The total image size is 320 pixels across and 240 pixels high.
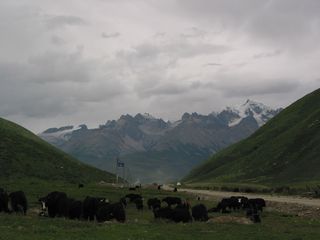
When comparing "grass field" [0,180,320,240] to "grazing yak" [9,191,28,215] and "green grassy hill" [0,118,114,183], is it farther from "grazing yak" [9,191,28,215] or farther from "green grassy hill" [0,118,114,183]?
"green grassy hill" [0,118,114,183]

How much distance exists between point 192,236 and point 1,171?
74.4m

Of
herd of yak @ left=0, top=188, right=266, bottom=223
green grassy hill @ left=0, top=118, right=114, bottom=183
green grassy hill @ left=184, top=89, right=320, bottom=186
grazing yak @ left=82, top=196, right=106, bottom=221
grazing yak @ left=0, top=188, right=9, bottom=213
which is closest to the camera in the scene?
herd of yak @ left=0, top=188, right=266, bottom=223

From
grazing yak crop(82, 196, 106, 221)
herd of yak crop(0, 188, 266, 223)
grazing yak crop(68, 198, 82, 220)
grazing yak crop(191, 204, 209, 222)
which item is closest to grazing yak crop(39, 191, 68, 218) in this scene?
herd of yak crop(0, 188, 266, 223)

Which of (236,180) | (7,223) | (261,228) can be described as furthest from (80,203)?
(236,180)

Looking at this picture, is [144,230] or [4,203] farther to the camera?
[4,203]

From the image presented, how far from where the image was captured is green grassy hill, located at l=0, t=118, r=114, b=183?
101m

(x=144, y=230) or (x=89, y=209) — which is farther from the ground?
(x=89, y=209)

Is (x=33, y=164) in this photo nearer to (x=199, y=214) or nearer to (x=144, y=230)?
(x=199, y=214)

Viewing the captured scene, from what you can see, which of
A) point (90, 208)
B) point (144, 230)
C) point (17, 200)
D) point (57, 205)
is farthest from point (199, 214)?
point (17, 200)

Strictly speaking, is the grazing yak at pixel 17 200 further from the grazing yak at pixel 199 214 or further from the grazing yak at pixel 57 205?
the grazing yak at pixel 199 214

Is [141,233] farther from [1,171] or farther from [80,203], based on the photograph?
[1,171]

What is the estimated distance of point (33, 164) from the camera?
356 ft

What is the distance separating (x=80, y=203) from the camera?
41.3m

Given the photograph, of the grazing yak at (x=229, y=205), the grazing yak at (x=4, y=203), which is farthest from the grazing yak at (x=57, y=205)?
the grazing yak at (x=229, y=205)
